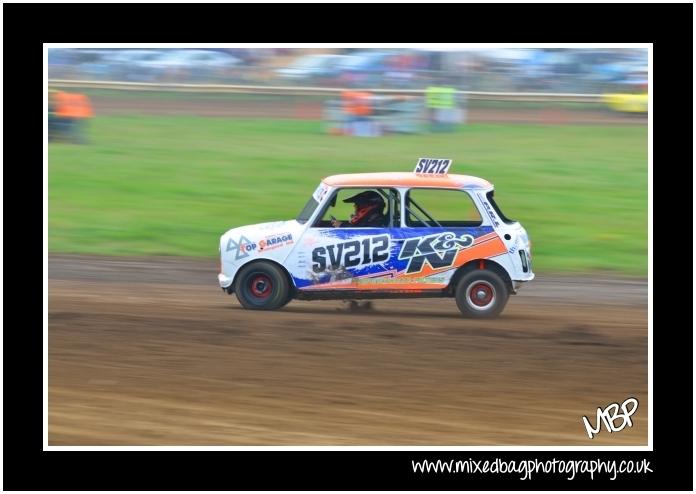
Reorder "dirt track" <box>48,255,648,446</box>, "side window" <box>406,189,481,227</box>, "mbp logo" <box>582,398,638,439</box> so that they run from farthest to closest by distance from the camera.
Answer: "side window" <box>406,189,481,227</box> < "mbp logo" <box>582,398,638,439</box> < "dirt track" <box>48,255,648,446</box>

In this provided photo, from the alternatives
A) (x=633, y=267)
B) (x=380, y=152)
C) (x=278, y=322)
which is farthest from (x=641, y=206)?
(x=278, y=322)

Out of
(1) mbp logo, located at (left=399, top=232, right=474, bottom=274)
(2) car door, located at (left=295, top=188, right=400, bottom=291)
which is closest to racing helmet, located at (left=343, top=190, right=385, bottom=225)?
(2) car door, located at (left=295, top=188, right=400, bottom=291)

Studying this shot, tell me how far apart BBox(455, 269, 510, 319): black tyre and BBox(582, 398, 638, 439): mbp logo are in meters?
2.65

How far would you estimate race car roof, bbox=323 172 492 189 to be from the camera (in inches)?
452

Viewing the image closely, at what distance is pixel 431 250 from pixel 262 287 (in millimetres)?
2083

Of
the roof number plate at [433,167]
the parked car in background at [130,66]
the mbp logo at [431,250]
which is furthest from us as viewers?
the parked car in background at [130,66]

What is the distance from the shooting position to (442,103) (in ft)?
78.3

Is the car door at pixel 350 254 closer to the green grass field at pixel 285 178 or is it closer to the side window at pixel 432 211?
the side window at pixel 432 211

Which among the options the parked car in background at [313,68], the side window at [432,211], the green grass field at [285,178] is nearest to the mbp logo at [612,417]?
the side window at [432,211]

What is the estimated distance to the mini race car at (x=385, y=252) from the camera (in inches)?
445

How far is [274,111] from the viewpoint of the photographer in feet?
81.1

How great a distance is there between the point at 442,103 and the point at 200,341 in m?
14.4

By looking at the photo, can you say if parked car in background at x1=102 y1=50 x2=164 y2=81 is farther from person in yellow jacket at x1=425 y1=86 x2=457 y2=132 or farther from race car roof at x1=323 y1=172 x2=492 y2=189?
race car roof at x1=323 y1=172 x2=492 y2=189

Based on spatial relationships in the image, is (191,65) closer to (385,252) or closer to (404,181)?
(404,181)
